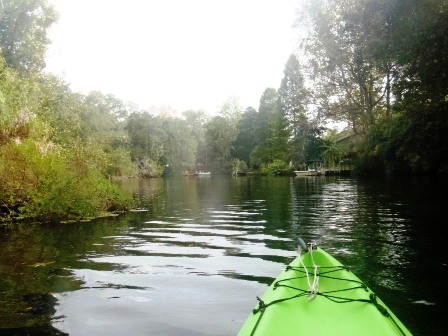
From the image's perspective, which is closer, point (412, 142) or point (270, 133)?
point (412, 142)

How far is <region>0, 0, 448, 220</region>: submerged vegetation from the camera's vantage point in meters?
14.2

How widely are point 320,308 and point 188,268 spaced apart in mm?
4171

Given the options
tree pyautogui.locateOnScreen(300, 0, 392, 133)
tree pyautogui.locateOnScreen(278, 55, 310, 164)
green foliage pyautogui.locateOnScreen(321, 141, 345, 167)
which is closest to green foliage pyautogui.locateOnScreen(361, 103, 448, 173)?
tree pyautogui.locateOnScreen(300, 0, 392, 133)

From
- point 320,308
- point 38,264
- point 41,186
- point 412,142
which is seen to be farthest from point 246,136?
point 320,308

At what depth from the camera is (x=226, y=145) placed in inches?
3871

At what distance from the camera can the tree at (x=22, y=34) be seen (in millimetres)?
27812

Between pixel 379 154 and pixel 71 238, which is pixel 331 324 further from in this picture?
pixel 379 154

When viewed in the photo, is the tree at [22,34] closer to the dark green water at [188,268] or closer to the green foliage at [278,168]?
the dark green water at [188,268]

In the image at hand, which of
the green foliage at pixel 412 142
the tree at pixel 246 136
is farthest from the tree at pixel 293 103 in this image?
the green foliage at pixel 412 142

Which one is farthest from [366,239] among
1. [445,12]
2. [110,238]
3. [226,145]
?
[226,145]

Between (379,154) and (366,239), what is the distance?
34720 millimetres

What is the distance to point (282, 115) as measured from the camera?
7069cm

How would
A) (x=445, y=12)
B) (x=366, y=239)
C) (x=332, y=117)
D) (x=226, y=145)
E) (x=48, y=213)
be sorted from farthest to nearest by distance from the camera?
1. (x=226, y=145)
2. (x=332, y=117)
3. (x=445, y=12)
4. (x=48, y=213)
5. (x=366, y=239)

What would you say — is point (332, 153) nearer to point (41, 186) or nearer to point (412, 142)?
point (412, 142)
